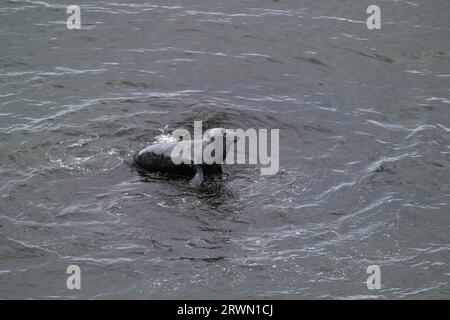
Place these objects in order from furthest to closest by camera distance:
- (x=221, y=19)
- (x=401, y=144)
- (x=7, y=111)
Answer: (x=221, y=19) < (x=7, y=111) < (x=401, y=144)

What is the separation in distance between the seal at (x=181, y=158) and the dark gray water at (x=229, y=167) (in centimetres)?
27

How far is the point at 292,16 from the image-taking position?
1886 cm

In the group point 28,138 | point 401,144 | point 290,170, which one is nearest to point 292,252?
point 290,170

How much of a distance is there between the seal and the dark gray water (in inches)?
10.8

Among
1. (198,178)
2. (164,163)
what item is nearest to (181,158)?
(164,163)

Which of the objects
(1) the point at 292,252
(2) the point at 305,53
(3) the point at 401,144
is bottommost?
(1) the point at 292,252

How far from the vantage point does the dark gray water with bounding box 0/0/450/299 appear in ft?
36.6

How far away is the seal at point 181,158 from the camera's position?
42.3 feet

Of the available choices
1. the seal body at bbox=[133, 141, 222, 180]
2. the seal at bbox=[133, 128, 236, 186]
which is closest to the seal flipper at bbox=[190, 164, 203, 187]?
the seal at bbox=[133, 128, 236, 186]

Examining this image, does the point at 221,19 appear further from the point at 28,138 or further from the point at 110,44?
the point at 28,138

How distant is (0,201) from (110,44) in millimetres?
6318

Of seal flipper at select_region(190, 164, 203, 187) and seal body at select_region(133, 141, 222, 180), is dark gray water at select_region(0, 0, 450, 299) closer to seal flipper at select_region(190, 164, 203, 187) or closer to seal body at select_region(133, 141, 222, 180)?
seal flipper at select_region(190, 164, 203, 187)

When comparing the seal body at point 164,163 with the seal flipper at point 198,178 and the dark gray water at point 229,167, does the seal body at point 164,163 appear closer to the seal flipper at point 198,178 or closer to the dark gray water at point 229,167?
the seal flipper at point 198,178

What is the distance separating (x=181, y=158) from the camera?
13.0 m
